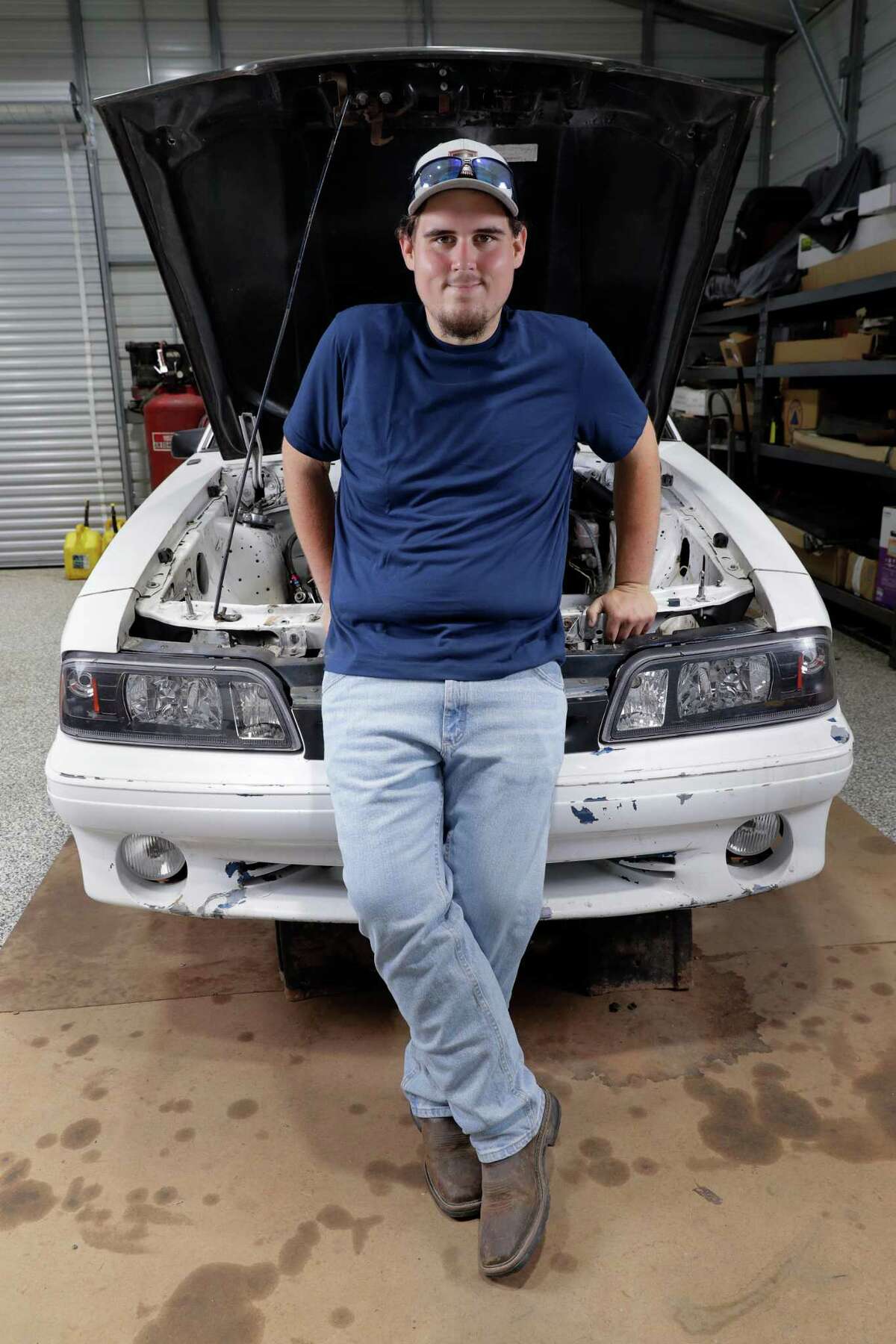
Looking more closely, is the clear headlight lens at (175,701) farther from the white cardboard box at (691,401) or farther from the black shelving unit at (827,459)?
the white cardboard box at (691,401)

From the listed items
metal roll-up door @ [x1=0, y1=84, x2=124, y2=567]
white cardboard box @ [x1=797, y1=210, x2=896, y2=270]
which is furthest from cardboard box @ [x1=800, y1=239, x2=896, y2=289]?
metal roll-up door @ [x1=0, y1=84, x2=124, y2=567]

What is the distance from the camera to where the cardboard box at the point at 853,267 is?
4.30 m

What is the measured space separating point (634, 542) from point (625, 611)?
0.14 metres

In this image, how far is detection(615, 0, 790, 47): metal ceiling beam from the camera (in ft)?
24.4

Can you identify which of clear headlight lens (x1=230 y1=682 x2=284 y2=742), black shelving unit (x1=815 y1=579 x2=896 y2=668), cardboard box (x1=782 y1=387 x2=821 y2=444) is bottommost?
black shelving unit (x1=815 y1=579 x2=896 y2=668)

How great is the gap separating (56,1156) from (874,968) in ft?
5.74

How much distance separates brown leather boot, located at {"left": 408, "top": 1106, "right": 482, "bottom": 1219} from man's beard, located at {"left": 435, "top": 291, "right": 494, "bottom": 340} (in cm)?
130

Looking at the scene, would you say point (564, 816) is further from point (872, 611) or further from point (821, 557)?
point (821, 557)

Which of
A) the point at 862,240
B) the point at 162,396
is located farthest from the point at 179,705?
the point at 162,396

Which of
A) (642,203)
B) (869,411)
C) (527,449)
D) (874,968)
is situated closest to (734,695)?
(527,449)

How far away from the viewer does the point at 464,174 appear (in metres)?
1.45

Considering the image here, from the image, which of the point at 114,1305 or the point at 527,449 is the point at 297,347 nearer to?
the point at 527,449

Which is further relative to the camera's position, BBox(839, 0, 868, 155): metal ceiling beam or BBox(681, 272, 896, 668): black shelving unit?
BBox(839, 0, 868, 155): metal ceiling beam

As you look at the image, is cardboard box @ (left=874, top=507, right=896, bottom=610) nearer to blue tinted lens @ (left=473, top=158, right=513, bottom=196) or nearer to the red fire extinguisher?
blue tinted lens @ (left=473, top=158, right=513, bottom=196)
